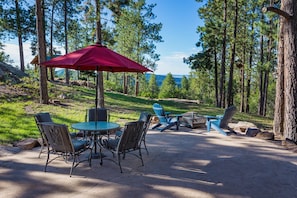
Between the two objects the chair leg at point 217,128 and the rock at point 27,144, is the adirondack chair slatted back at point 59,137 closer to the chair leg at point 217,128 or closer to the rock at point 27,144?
the rock at point 27,144

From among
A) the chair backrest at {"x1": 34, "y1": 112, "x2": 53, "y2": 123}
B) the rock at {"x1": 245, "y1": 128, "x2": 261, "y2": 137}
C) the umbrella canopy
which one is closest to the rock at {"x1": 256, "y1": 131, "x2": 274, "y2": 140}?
the rock at {"x1": 245, "y1": 128, "x2": 261, "y2": 137}

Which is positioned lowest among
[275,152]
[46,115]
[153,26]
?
[275,152]

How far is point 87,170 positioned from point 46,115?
1494 millimetres

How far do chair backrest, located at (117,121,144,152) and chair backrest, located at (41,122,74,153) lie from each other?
29.7 inches

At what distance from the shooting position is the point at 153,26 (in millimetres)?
16578

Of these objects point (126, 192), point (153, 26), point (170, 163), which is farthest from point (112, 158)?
point (153, 26)

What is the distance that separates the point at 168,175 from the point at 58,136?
5.71 ft

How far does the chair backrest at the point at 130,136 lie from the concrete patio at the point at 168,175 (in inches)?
14.5

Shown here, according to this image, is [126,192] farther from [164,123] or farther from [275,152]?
[164,123]

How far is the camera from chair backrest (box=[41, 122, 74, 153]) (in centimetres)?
339

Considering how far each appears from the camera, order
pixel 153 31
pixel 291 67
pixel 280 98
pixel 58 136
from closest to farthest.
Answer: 1. pixel 58 136
2. pixel 291 67
3. pixel 280 98
4. pixel 153 31

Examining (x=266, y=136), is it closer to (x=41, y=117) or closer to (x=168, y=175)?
(x=168, y=175)

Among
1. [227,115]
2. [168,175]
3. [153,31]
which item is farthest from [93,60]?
[153,31]

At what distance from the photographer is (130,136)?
374cm
